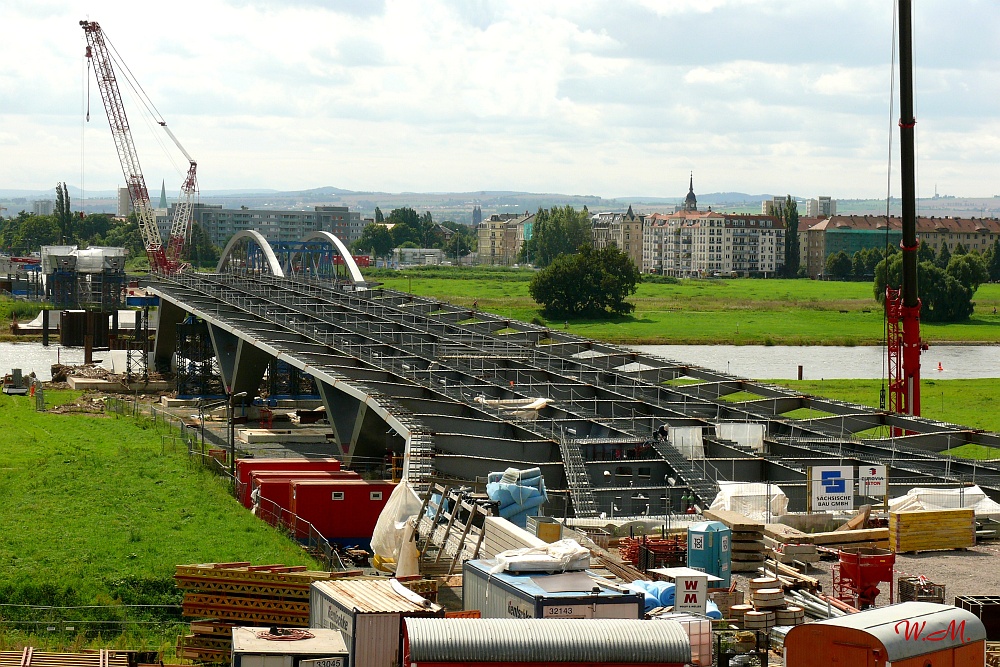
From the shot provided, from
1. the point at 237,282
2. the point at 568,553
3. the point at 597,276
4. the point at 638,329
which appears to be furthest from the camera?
the point at 597,276

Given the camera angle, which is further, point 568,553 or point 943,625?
point 568,553

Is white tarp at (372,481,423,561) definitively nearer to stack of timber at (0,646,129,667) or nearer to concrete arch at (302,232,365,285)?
stack of timber at (0,646,129,667)

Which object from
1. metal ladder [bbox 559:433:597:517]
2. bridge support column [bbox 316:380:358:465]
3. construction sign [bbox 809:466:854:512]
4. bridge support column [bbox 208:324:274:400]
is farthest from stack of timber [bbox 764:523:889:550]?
bridge support column [bbox 208:324:274:400]

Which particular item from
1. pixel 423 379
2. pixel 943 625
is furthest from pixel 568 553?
pixel 423 379

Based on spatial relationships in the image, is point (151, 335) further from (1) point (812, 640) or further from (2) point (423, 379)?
(1) point (812, 640)

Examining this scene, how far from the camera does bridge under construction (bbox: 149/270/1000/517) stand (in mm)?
38094

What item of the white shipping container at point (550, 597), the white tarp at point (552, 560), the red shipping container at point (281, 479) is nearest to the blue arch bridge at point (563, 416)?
the red shipping container at point (281, 479)

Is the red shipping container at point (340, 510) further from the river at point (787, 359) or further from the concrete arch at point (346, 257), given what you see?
the concrete arch at point (346, 257)

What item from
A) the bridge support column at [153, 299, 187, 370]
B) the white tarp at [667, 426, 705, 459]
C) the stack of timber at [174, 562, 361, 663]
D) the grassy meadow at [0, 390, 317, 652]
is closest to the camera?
the stack of timber at [174, 562, 361, 663]

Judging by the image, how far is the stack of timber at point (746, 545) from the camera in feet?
98.6

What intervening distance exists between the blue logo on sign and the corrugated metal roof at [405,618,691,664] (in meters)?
15.7

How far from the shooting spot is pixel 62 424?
6406 centimetres

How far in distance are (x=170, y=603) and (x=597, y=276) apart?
103 meters

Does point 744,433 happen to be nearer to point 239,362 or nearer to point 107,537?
point 107,537
